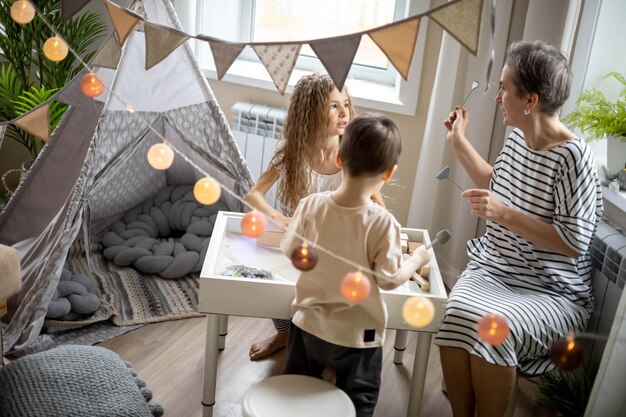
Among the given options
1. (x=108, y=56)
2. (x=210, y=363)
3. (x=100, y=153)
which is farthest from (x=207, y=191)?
(x=100, y=153)

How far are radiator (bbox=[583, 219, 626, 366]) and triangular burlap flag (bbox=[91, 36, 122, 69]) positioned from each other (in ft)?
5.58

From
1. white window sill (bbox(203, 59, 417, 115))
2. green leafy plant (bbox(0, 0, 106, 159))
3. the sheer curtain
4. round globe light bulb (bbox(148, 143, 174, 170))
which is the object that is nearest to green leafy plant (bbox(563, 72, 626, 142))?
the sheer curtain

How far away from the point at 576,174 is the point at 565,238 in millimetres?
189

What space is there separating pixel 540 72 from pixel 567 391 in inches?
41.3

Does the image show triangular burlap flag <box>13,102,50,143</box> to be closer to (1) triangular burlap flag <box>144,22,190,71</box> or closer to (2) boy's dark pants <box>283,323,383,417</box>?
(1) triangular burlap flag <box>144,22,190,71</box>

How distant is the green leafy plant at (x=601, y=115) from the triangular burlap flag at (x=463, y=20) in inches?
42.1

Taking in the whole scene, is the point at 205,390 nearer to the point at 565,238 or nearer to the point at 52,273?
the point at 52,273

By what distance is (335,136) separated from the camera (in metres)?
2.52

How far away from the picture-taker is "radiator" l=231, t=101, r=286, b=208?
11.7 ft

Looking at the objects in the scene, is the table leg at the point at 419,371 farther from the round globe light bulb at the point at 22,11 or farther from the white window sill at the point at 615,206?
the round globe light bulb at the point at 22,11

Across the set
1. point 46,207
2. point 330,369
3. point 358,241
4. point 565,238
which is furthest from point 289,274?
point 46,207

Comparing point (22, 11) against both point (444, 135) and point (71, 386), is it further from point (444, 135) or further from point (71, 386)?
point (444, 135)

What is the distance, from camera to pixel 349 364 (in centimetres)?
209

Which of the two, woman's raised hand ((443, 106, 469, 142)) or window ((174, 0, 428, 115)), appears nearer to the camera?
woman's raised hand ((443, 106, 469, 142))
